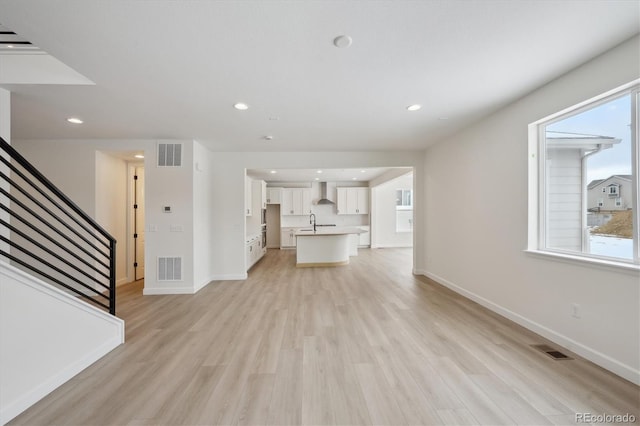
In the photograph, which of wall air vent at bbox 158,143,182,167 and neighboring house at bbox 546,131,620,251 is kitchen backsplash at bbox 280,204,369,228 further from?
neighboring house at bbox 546,131,620,251

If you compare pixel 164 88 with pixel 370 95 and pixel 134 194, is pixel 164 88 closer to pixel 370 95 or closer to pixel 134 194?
pixel 370 95

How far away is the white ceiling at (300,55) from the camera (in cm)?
161

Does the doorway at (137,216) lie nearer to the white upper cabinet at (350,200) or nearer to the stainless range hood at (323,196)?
the stainless range hood at (323,196)

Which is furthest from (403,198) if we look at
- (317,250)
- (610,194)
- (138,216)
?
(138,216)

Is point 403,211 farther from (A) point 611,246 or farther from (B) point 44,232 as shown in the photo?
(B) point 44,232

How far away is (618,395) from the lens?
1754 millimetres

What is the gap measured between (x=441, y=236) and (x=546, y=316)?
2.16 metres

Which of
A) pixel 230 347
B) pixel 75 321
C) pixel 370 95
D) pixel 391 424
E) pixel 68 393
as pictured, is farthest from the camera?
pixel 370 95

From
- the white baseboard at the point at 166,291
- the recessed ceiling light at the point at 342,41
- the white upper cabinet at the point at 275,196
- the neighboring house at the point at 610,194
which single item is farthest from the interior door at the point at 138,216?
the neighboring house at the point at 610,194

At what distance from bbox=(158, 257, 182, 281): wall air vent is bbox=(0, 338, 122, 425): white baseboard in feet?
6.32

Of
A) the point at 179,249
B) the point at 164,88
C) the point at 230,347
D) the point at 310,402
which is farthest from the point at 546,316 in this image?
the point at 179,249

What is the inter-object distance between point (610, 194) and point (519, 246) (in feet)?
3.11

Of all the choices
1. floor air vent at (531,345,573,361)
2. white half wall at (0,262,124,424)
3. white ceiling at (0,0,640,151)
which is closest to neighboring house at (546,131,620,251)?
white ceiling at (0,0,640,151)

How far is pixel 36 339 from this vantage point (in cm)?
177
